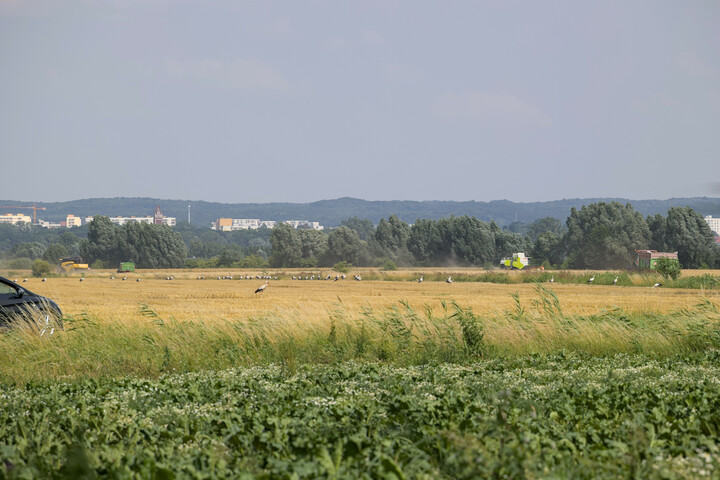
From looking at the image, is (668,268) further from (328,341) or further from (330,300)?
(328,341)

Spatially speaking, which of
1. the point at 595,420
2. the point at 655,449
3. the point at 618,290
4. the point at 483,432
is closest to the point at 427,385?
the point at 595,420

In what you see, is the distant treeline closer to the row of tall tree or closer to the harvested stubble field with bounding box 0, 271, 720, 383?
the row of tall tree

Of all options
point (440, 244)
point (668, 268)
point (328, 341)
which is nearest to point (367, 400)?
point (328, 341)

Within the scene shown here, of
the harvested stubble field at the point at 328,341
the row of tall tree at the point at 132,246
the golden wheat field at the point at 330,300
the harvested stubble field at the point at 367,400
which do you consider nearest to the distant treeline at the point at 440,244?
the row of tall tree at the point at 132,246

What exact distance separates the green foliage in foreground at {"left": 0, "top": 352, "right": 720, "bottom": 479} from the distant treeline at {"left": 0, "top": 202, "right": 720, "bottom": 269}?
8515 cm

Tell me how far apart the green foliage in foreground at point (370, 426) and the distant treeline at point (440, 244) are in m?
85.2

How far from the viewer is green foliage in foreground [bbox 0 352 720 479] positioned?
4.70 metres

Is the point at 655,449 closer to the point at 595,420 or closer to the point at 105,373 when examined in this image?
the point at 595,420

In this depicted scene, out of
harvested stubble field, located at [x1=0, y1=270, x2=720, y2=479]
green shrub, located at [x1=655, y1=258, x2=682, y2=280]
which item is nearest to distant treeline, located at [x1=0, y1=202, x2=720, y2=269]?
green shrub, located at [x1=655, y1=258, x2=682, y2=280]

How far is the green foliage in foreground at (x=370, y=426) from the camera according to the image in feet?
15.4

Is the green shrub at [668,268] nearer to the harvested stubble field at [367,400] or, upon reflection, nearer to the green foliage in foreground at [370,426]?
the harvested stubble field at [367,400]

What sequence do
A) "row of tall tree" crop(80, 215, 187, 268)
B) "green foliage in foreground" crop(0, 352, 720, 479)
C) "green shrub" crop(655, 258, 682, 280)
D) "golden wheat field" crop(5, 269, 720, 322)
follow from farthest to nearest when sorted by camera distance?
1. "row of tall tree" crop(80, 215, 187, 268)
2. "green shrub" crop(655, 258, 682, 280)
3. "golden wheat field" crop(5, 269, 720, 322)
4. "green foliage in foreground" crop(0, 352, 720, 479)

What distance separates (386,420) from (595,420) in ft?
6.07

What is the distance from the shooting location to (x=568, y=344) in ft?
44.1
